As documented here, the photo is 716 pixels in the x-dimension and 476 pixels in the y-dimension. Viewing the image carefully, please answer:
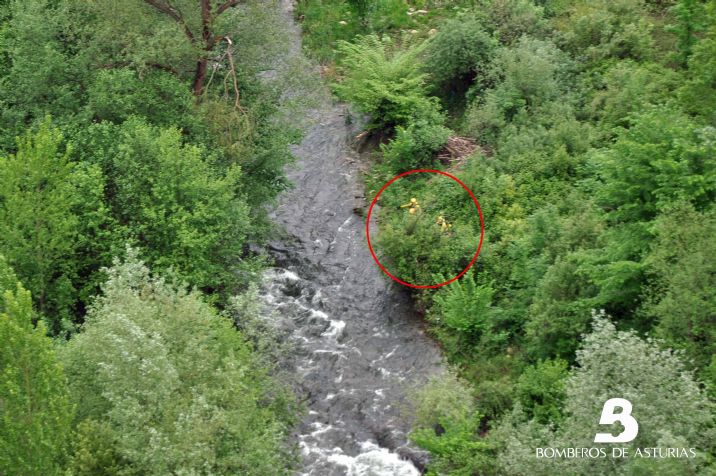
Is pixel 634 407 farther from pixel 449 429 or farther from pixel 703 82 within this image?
pixel 703 82

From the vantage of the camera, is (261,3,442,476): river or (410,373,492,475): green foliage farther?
(261,3,442,476): river

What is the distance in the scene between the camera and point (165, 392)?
759 inches

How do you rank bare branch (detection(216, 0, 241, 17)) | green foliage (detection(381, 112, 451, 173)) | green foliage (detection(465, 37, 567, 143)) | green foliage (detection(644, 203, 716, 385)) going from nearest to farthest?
1. green foliage (detection(644, 203, 716, 385))
2. bare branch (detection(216, 0, 241, 17))
3. green foliage (detection(465, 37, 567, 143))
4. green foliage (detection(381, 112, 451, 173))

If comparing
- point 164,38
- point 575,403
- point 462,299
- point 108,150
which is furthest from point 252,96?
point 575,403

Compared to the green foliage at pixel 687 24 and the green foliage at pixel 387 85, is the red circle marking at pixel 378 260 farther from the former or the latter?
the green foliage at pixel 687 24

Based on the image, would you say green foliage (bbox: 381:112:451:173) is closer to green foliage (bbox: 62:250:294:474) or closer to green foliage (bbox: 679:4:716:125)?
green foliage (bbox: 679:4:716:125)

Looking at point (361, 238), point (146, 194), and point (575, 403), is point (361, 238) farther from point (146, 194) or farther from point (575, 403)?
point (575, 403)

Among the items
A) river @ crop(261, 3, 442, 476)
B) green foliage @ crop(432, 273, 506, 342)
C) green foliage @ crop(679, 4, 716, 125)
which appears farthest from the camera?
green foliage @ crop(432, 273, 506, 342)

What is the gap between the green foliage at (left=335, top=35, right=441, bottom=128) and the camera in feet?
114

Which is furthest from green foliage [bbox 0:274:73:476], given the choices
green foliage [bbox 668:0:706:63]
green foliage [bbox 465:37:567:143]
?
green foliage [bbox 668:0:706:63]

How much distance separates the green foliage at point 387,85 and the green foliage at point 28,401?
1957cm

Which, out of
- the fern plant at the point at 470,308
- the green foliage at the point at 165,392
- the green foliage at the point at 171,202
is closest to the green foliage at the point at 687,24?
the fern plant at the point at 470,308

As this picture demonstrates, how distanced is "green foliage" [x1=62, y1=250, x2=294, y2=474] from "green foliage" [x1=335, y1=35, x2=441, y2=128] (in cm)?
1538

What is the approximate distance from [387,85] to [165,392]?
65.2 ft
